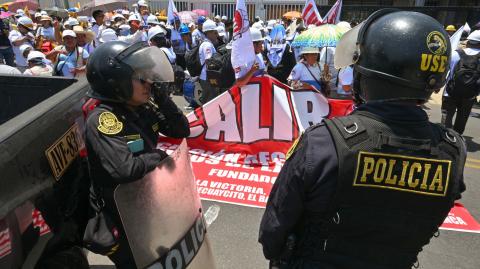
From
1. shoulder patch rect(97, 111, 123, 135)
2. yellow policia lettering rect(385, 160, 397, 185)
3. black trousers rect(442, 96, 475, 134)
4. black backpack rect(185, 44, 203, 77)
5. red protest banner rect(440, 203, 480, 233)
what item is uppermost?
yellow policia lettering rect(385, 160, 397, 185)

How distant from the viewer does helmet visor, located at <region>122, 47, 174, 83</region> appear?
6.80 feet

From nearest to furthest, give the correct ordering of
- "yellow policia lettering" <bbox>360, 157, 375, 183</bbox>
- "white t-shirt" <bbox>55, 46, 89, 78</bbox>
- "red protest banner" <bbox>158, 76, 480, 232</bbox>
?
1. "yellow policia lettering" <bbox>360, 157, 375, 183</bbox>
2. "red protest banner" <bbox>158, 76, 480, 232</bbox>
3. "white t-shirt" <bbox>55, 46, 89, 78</bbox>

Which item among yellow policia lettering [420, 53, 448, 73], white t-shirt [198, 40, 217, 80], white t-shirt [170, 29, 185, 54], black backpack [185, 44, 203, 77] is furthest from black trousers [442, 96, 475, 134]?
white t-shirt [170, 29, 185, 54]

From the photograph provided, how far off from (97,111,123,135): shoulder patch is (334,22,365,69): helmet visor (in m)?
1.22

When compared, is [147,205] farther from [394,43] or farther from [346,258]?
[394,43]

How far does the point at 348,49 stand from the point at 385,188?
612mm

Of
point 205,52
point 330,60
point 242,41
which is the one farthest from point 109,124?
point 205,52

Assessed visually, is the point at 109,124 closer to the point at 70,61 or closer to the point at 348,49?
the point at 348,49

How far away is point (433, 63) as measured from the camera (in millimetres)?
1308

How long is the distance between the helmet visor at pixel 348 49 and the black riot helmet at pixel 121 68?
1.04 metres

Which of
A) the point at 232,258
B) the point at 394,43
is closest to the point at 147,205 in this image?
the point at 394,43

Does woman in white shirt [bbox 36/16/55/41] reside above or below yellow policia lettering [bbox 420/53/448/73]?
below

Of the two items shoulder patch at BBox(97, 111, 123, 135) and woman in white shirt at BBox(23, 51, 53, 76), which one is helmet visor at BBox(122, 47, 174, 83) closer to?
shoulder patch at BBox(97, 111, 123, 135)

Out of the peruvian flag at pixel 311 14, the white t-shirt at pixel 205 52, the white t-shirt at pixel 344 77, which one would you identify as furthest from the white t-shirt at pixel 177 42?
the white t-shirt at pixel 344 77
